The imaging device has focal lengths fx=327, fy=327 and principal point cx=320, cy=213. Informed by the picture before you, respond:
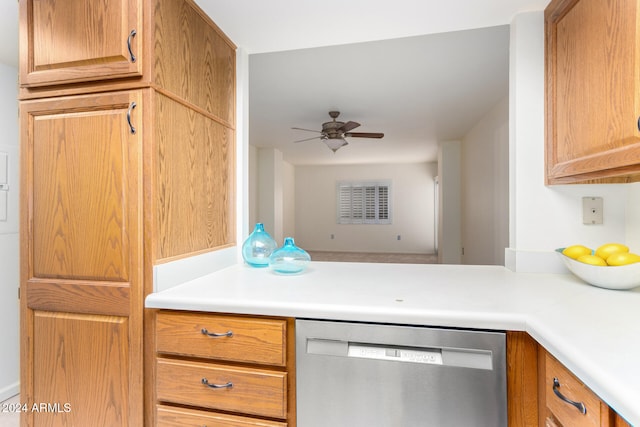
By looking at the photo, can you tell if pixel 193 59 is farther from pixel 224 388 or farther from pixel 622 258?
pixel 622 258

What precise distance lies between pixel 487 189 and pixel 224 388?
4092 millimetres

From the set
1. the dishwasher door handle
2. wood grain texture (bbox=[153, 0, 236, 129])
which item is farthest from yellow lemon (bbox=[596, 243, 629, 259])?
wood grain texture (bbox=[153, 0, 236, 129])

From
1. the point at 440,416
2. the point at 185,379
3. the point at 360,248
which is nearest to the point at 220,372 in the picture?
the point at 185,379

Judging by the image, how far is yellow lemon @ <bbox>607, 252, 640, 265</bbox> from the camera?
3.69 ft

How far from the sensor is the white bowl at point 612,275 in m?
1.12

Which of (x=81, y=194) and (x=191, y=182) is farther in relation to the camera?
(x=191, y=182)

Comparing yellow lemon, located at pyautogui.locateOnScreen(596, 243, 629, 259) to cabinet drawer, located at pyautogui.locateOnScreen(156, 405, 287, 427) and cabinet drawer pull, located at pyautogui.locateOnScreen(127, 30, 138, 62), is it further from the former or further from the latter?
cabinet drawer pull, located at pyautogui.locateOnScreen(127, 30, 138, 62)

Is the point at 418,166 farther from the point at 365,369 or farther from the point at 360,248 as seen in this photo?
the point at 365,369

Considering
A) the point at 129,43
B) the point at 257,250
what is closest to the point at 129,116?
the point at 129,43

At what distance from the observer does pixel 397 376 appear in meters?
0.96

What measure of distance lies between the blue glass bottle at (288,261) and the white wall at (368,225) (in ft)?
23.4

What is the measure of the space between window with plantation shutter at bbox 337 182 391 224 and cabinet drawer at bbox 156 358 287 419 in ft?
24.9

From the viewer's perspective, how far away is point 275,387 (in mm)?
1034

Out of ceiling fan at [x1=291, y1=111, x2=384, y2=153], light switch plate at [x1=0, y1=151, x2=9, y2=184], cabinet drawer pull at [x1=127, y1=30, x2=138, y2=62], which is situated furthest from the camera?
ceiling fan at [x1=291, y1=111, x2=384, y2=153]
